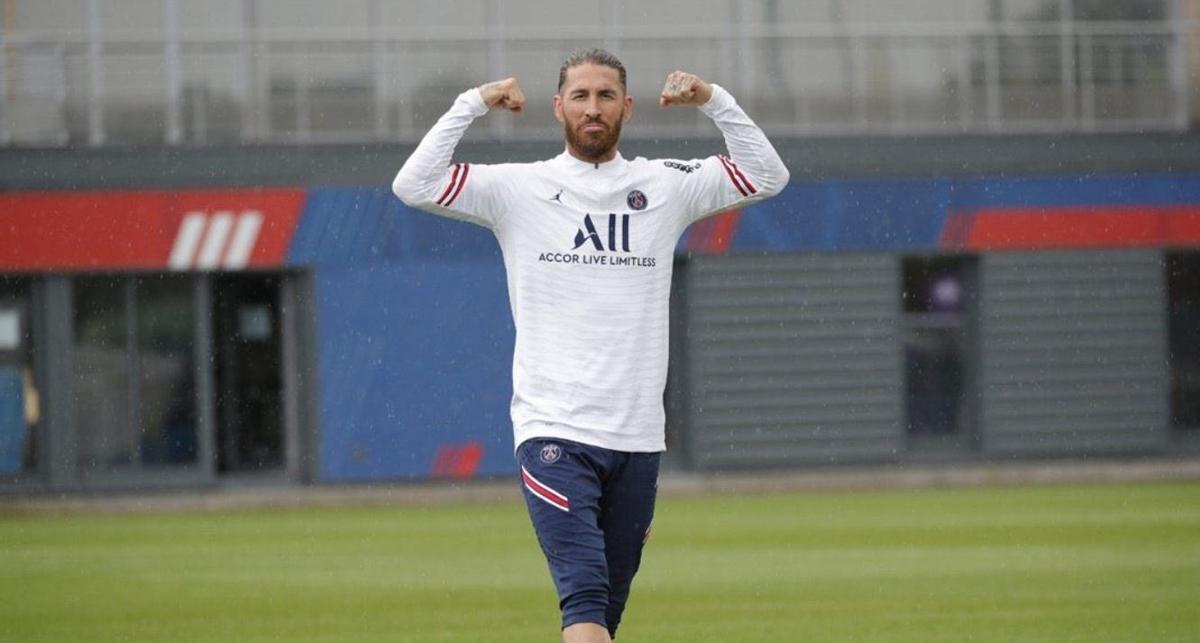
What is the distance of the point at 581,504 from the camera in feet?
20.7

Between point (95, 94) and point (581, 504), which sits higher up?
point (95, 94)

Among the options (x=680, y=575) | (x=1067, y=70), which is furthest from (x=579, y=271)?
(x=1067, y=70)

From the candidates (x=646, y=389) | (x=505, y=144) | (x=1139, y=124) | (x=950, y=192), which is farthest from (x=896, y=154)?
(x=646, y=389)

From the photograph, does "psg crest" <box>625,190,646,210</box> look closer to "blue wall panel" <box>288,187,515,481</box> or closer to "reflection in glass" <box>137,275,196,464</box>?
"blue wall panel" <box>288,187,515,481</box>

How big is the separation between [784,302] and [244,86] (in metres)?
7.56

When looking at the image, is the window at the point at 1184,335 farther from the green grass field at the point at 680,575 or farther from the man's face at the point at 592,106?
the man's face at the point at 592,106

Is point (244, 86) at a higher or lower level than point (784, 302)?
higher

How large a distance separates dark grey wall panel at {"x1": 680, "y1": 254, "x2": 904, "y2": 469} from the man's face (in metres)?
21.7

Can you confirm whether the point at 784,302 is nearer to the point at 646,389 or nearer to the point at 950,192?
the point at 950,192

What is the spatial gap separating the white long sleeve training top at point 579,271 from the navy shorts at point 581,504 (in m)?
Answer: 0.05

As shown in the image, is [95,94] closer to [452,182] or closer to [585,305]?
[452,182]

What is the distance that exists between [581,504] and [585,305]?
23.3 inches

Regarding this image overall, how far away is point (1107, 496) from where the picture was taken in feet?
75.6

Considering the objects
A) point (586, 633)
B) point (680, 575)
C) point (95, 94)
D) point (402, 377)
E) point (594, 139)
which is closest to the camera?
point (586, 633)
